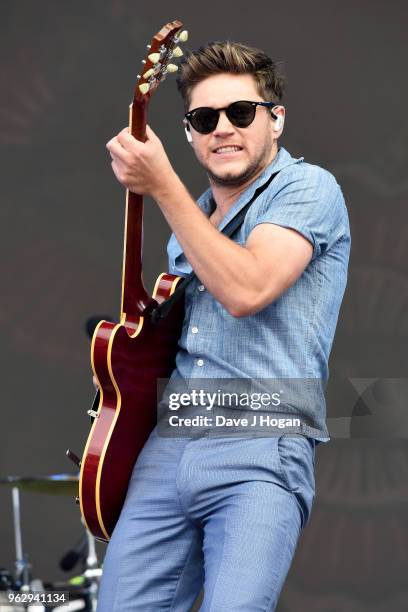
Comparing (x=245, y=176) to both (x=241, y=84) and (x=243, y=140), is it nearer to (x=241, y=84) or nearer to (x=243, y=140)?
(x=243, y=140)

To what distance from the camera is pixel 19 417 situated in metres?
4.74

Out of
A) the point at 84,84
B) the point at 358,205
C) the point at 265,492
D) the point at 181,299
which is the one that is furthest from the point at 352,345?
the point at 265,492

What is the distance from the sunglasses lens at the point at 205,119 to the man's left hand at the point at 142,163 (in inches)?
10.8

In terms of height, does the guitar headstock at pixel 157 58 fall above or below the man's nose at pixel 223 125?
above

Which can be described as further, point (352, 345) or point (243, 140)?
point (352, 345)

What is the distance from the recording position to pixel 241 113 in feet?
7.73

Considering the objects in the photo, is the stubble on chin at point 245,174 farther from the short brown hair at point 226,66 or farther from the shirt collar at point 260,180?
the short brown hair at point 226,66

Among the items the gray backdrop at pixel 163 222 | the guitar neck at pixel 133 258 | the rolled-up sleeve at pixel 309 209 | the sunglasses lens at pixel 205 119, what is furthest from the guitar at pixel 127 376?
the gray backdrop at pixel 163 222

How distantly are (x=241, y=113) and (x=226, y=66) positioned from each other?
140mm

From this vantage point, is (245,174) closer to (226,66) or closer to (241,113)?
(241,113)

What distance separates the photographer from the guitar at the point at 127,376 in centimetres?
230

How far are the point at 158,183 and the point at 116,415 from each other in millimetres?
582

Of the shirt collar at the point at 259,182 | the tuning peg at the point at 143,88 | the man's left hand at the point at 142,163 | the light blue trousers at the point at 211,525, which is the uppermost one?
the tuning peg at the point at 143,88

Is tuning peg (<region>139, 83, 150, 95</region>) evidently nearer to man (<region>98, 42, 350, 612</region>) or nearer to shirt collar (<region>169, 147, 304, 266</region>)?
man (<region>98, 42, 350, 612</region>)
